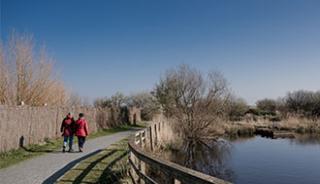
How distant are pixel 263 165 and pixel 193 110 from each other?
A: 486 inches

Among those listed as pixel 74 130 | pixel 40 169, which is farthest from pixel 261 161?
pixel 40 169

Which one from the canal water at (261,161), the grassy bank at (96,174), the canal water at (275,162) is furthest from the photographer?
the canal water at (261,161)

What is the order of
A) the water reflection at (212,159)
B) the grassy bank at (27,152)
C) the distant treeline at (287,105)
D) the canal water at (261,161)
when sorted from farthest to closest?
1. the distant treeline at (287,105)
2. the water reflection at (212,159)
3. the canal water at (261,161)
4. the grassy bank at (27,152)

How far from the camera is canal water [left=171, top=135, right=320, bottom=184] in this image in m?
16.4

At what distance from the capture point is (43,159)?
14.9 m

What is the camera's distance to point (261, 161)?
67.5ft

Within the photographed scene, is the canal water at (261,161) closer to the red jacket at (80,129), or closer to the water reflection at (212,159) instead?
the water reflection at (212,159)

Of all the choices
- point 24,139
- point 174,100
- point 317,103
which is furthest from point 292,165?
point 317,103

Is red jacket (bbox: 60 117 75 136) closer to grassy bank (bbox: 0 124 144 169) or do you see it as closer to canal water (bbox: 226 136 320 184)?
grassy bank (bbox: 0 124 144 169)

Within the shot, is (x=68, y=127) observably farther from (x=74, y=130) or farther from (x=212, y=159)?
(x=212, y=159)

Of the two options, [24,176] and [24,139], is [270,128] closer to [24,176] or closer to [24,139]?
[24,139]

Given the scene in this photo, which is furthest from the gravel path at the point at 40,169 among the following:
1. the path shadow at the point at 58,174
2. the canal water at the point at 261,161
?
the canal water at the point at 261,161

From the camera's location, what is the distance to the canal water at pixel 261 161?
16.4 metres

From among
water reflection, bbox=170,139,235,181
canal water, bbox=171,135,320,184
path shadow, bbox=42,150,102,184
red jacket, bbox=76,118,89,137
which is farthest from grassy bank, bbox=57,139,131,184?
water reflection, bbox=170,139,235,181
